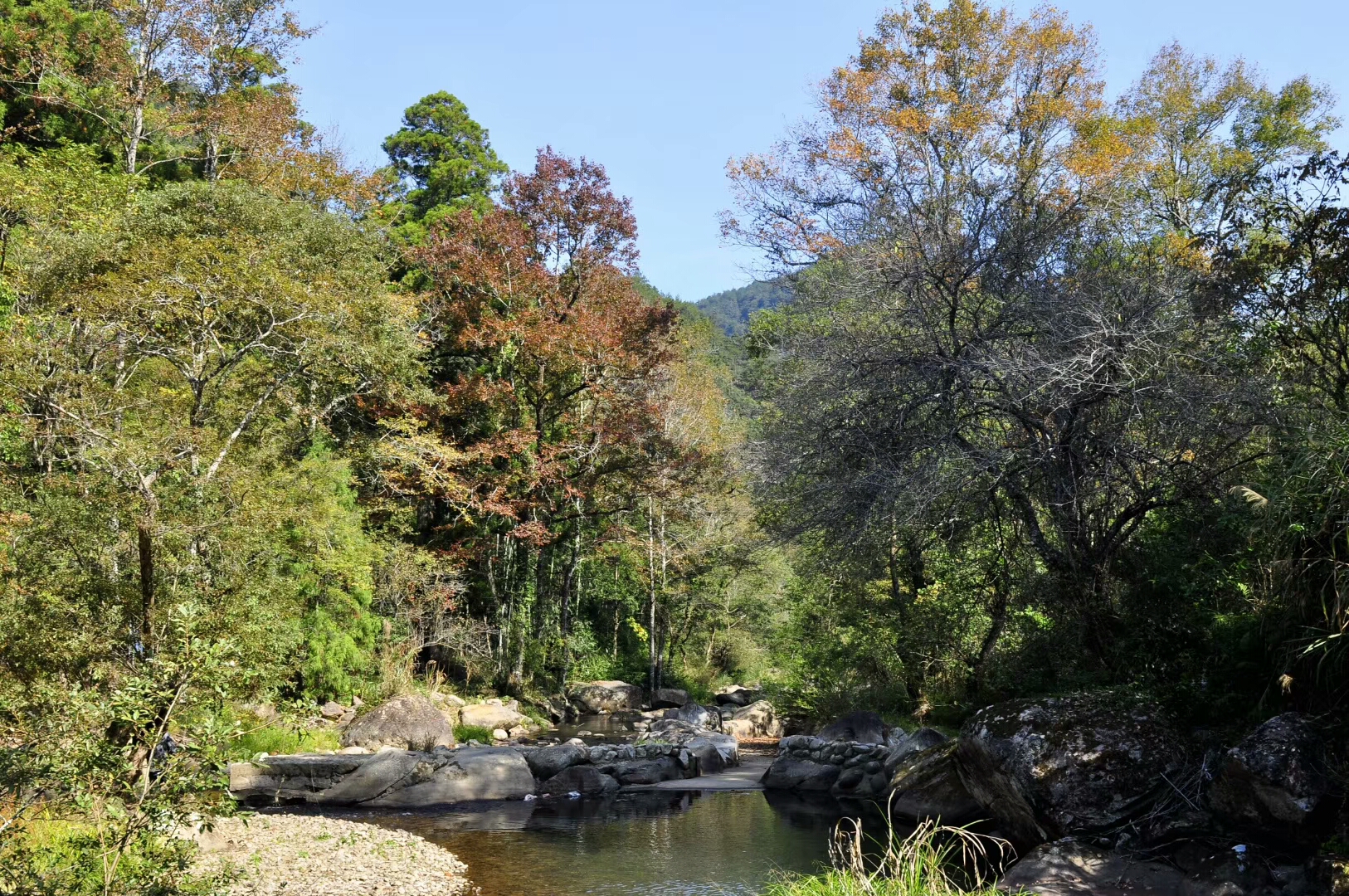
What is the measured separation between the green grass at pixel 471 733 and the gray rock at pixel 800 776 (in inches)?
222

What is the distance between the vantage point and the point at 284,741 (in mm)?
12914

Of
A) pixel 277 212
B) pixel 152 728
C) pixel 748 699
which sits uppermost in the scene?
pixel 277 212

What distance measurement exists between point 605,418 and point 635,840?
39.0ft

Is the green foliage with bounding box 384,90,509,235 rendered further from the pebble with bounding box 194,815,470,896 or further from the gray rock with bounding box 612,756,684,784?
the pebble with bounding box 194,815,470,896

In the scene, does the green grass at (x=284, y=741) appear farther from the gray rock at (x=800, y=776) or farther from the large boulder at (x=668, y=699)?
the large boulder at (x=668, y=699)

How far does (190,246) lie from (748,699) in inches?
710

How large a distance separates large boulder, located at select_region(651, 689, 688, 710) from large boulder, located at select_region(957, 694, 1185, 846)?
48.3ft

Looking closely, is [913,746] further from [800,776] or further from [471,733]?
[471,733]

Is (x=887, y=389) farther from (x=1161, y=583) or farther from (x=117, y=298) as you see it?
(x=117, y=298)

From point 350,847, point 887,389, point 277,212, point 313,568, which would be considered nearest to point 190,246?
point 277,212

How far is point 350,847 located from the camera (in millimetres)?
8859

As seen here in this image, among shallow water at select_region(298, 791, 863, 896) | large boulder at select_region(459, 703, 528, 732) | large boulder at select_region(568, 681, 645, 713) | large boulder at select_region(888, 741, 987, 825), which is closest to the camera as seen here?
shallow water at select_region(298, 791, 863, 896)

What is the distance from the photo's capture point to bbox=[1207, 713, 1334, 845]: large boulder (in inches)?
258

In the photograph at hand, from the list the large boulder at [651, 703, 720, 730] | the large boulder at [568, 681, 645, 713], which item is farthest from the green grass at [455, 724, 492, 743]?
the large boulder at [568, 681, 645, 713]
